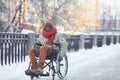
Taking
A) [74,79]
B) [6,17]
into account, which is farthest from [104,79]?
[6,17]

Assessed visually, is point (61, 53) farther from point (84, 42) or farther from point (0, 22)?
point (0, 22)

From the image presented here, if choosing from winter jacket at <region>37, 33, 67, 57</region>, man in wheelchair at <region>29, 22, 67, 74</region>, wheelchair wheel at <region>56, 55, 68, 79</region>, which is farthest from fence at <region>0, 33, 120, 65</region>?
man in wheelchair at <region>29, 22, 67, 74</region>

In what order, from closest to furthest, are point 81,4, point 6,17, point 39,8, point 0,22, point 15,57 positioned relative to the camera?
point 15,57
point 0,22
point 6,17
point 39,8
point 81,4

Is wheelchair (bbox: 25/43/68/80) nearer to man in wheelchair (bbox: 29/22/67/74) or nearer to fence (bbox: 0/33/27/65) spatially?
man in wheelchair (bbox: 29/22/67/74)

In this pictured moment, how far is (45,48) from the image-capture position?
9031mm

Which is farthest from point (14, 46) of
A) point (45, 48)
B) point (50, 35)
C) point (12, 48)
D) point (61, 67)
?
point (45, 48)

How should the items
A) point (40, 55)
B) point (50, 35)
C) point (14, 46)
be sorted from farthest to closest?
point (14, 46)
point (50, 35)
point (40, 55)

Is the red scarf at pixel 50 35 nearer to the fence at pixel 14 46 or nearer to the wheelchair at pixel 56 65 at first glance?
the wheelchair at pixel 56 65

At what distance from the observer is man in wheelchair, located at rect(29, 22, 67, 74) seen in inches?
353

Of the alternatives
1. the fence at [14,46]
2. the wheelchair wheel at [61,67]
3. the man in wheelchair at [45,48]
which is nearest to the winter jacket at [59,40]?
the man in wheelchair at [45,48]

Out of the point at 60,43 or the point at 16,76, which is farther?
the point at 16,76

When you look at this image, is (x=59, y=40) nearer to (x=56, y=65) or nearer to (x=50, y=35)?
(x=50, y=35)

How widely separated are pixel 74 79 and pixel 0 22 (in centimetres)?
1607

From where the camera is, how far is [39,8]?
108 ft
